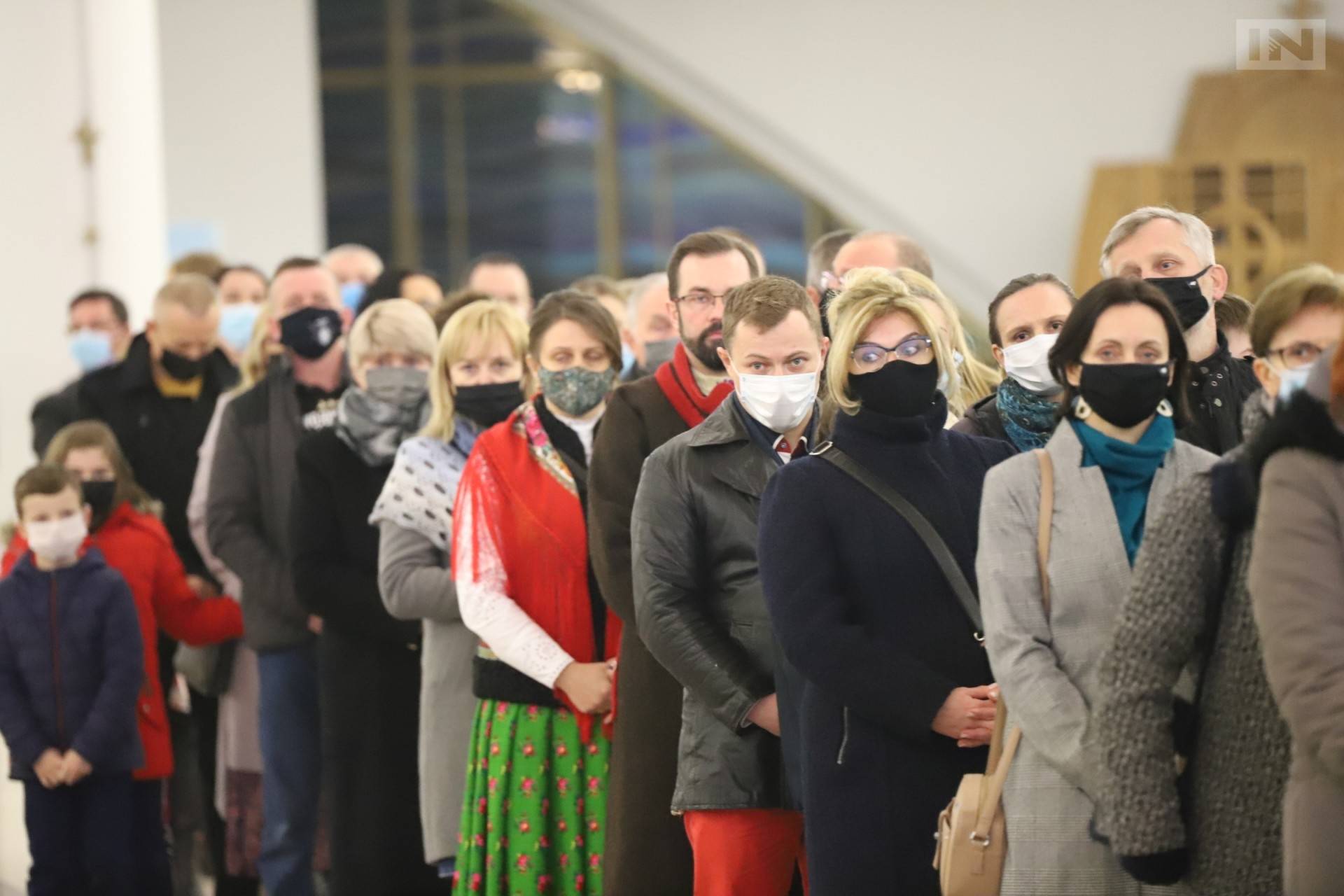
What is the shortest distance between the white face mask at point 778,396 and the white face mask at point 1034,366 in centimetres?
39

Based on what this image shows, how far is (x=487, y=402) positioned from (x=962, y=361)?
1.17 metres

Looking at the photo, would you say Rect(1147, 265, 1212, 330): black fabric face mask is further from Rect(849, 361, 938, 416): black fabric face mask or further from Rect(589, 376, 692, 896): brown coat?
Rect(589, 376, 692, 896): brown coat

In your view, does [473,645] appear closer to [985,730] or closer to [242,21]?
[985,730]

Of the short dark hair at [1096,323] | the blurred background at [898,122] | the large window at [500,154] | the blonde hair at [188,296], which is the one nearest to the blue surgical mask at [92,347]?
the blonde hair at [188,296]

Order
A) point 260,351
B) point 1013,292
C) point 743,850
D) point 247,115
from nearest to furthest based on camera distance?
point 743,850 → point 1013,292 → point 260,351 → point 247,115

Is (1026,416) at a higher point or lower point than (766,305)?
lower

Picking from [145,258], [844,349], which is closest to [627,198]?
[145,258]

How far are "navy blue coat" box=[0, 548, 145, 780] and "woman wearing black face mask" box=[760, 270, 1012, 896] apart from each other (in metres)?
2.32

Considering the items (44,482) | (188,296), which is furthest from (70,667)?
(188,296)

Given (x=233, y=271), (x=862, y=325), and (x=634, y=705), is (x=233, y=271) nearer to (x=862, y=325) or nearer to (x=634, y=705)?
(x=634, y=705)

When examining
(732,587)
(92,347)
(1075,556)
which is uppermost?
(92,347)

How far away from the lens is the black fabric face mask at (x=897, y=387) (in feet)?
10.0

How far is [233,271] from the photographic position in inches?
271

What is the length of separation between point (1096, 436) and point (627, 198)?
1103 cm
